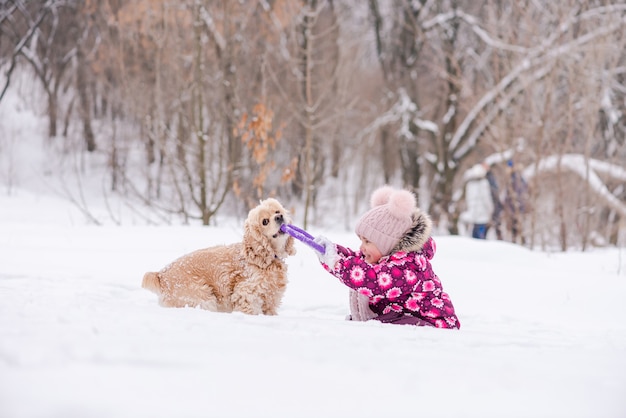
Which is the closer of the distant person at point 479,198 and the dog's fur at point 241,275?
the dog's fur at point 241,275

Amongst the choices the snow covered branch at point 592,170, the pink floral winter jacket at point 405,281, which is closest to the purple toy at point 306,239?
the pink floral winter jacket at point 405,281

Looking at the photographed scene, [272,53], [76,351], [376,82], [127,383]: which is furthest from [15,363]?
[376,82]

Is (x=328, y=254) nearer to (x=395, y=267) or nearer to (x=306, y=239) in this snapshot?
(x=306, y=239)

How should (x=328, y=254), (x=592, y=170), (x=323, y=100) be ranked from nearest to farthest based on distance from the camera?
(x=328, y=254) → (x=592, y=170) → (x=323, y=100)

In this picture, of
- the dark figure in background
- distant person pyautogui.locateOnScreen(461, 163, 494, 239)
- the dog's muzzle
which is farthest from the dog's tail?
the dark figure in background

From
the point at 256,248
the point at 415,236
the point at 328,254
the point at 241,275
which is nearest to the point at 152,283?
the point at 241,275

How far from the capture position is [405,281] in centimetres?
369

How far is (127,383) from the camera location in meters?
1.77

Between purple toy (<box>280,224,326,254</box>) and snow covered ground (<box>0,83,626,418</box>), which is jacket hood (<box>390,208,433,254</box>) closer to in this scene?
purple toy (<box>280,224,326,254</box>)

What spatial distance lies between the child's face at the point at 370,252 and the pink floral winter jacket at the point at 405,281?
6cm

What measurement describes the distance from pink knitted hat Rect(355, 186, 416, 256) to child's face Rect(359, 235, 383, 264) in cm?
3

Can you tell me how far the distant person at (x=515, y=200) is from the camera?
9.27 metres

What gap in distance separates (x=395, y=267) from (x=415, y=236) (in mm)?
263

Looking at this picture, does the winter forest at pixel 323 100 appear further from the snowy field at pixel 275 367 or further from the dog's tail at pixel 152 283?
the snowy field at pixel 275 367
